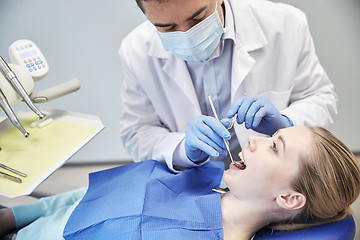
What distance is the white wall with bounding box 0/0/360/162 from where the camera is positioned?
1.84 m

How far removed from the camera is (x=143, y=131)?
1419 millimetres

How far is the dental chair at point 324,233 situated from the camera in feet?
3.38

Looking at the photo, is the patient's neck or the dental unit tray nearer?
the dental unit tray

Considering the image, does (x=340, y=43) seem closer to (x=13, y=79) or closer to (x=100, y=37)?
(x=100, y=37)

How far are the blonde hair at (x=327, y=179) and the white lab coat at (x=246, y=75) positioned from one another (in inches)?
8.0

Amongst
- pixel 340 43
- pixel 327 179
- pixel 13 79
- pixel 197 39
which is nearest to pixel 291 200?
pixel 327 179

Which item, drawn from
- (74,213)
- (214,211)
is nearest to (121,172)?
(74,213)

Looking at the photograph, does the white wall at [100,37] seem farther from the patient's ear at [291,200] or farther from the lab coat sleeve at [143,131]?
the patient's ear at [291,200]

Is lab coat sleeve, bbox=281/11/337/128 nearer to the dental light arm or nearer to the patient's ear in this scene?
the patient's ear

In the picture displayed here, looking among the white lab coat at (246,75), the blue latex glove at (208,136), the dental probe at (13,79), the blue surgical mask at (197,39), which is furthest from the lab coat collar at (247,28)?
the dental probe at (13,79)

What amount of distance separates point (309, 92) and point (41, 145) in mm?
1035

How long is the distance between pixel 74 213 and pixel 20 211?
0.32 meters

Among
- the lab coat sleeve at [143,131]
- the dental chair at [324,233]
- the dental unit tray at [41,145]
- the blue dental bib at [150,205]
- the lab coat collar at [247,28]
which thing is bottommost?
the dental chair at [324,233]

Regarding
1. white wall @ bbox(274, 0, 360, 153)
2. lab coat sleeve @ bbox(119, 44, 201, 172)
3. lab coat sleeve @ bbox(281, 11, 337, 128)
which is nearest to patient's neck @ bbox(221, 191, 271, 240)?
lab coat sleeve @ bbox(119, 44, 201, 172)
